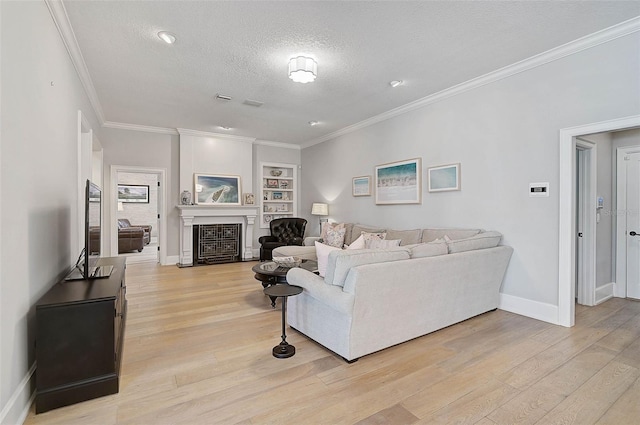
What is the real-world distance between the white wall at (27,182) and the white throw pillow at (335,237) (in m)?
3.72

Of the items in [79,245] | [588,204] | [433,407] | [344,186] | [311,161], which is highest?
[311,161]

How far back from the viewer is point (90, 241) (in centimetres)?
258

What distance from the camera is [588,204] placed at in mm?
3809

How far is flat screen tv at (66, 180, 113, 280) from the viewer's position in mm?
2373

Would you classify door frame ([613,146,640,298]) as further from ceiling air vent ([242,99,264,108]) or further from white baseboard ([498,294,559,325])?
ceiling air vent ([242,99,264,108])

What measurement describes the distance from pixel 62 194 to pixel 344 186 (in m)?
4.58

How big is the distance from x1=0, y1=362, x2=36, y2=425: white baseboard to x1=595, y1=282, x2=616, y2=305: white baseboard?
18.1 ft

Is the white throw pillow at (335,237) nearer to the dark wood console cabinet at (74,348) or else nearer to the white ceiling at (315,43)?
the white ceiling at (315,43)

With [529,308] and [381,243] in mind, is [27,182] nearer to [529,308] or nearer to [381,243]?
[381,243]

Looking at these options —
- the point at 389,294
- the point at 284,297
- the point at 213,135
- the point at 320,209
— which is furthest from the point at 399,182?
the point at 213,135

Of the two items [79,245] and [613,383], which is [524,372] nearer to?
[613,383]

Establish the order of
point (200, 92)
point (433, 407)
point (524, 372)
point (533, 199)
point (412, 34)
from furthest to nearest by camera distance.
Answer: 1. point (200, 92)
2. point (533, 199)
3. point (412, 34)
4. point (524, 372)
5. point (433, 407)

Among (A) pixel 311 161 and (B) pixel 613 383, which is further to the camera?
(A) pixel 311 161

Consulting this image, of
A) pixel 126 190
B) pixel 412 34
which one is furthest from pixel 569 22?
pixel 126 190
